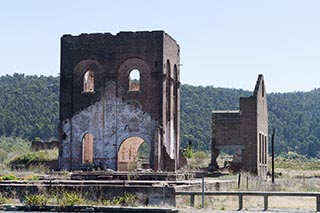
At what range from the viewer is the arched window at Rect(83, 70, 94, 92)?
4304 centimetres

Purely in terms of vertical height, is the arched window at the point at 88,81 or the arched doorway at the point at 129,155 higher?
the arched window at the point at 88,81

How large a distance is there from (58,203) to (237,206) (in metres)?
5.64

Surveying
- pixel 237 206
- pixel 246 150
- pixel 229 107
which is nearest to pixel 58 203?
pixel 237 206

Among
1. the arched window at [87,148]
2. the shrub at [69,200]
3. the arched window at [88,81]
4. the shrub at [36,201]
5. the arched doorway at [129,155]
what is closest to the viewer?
the shrub at [69,200]

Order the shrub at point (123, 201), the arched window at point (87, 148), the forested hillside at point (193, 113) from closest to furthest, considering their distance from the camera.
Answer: the shrub at point (123, 201), the arched window at point (87, 148), the forested hillside at point (193, 113)

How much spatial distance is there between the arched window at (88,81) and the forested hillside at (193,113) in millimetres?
50312

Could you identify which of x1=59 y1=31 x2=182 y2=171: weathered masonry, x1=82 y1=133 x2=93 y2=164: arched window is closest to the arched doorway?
x1=59 y1=31 x2=182 y2=171: weathered masonry

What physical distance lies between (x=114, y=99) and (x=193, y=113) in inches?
2750

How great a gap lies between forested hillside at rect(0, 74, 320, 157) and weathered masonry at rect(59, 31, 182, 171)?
53.3 meters

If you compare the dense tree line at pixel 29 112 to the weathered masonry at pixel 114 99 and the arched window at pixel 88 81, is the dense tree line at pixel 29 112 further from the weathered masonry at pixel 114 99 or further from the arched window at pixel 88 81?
the weathered masonry at pixel 114 99

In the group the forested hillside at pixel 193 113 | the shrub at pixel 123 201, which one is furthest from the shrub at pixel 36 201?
the forested hillside at pixel 193 113

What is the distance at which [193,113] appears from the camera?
11088 centimetres

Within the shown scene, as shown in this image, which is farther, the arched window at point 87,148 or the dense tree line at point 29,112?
the dense tree line at point 29,112

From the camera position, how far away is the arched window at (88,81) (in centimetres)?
4304
